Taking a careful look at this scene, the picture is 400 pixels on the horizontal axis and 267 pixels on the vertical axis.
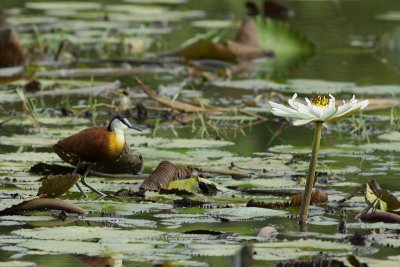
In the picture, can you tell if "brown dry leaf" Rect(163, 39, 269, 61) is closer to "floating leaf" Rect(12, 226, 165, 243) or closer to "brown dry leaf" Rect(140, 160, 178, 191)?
"brown dry leaf" Rect(140, 160, 178, 191)

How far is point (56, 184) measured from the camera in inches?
166

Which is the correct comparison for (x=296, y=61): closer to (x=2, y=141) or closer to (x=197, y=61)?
(x=197, y=61)

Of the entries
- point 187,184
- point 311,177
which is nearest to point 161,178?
point 187,184

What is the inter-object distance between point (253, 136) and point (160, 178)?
5.05ft

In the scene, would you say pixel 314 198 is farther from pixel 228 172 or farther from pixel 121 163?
pixel 121 163

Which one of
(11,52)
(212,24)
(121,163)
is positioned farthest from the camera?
(212,24)

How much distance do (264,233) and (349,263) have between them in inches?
20.6

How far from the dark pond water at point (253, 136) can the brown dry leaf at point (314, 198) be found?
3cm

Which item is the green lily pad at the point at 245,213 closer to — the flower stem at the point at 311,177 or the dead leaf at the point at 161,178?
the flower stem at the point at 311,177

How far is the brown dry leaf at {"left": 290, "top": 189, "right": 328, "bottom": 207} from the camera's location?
13.9 ft

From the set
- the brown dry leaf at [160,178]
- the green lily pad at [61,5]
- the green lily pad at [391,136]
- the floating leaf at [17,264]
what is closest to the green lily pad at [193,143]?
the green lily pad at [391,136]

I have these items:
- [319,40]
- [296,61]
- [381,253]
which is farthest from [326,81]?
[381,253]

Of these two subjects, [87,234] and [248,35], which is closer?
[87,234]

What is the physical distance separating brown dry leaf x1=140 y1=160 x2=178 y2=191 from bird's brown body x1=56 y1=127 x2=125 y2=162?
0.15 meters
